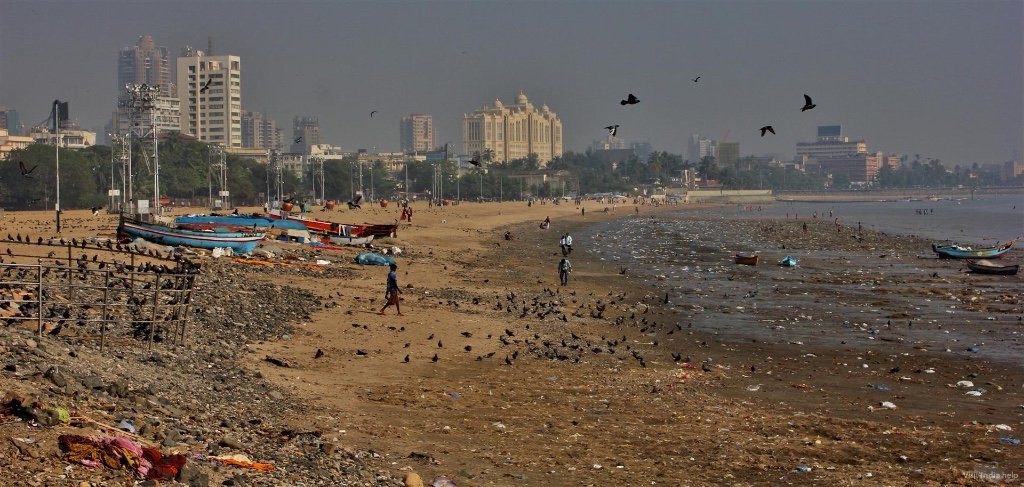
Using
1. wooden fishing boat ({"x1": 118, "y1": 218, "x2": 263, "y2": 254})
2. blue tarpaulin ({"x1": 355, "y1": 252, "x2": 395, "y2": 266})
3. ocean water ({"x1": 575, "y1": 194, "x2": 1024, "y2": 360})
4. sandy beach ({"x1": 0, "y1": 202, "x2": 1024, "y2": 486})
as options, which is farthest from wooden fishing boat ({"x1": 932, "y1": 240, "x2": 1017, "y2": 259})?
wooden fishing boat ({"x1": 118, "y1": 218, "x2": 263, "y2": 254})

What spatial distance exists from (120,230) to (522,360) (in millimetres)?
17939

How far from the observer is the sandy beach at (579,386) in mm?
10602

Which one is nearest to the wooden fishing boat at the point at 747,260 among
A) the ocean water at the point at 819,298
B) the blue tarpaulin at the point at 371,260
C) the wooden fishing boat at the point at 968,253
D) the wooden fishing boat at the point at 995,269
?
the ocean water at the point at 819,298

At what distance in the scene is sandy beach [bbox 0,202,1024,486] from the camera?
1060cm

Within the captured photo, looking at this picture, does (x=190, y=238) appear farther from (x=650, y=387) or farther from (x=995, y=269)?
(x=995, y=269)

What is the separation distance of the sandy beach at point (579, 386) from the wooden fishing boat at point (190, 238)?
3017mm

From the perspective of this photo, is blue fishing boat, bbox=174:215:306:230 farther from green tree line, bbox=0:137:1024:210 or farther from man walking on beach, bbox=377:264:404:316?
man walking on beach, bbox=377:264:404:316

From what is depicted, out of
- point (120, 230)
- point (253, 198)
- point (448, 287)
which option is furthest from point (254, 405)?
point (253, 198)

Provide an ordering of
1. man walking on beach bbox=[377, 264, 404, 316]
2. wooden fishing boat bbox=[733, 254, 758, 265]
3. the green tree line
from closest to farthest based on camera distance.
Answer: man walking on beach bbox=[377, 264, 404, 316] → wooden fishing boat bbox=[733, 254, 758, 265] → the green tree line

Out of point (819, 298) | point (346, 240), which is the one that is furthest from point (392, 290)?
point (346, 240)

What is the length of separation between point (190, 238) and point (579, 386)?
18317mm

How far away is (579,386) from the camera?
49.4 feet

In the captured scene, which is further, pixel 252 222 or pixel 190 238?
pixel 252 222

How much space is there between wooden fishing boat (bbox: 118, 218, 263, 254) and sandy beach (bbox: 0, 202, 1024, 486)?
9.90ft
